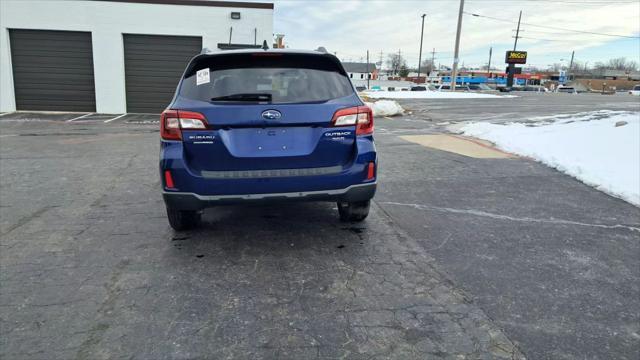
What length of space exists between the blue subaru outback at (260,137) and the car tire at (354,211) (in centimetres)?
65

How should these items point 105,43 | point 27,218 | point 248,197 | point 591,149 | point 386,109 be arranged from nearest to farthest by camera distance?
point 248,197 < point 27,218 < point 591,149 < point 105,43 < point 386,109

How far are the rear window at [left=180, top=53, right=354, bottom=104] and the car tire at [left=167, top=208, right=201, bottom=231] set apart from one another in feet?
3.74

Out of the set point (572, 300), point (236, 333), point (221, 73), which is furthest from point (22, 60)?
point (572, 300)

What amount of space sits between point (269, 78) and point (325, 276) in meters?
1.70

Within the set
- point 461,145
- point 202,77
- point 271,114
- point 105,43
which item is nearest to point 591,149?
point 461,145

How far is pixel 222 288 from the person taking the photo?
3.33m

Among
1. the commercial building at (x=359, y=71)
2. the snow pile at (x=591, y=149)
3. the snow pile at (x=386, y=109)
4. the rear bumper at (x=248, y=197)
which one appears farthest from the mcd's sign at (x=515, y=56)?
the rear bumper at (x=248, y=197)

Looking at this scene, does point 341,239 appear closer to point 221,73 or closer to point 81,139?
point 221,73

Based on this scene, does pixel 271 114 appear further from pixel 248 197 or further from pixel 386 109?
pixel 386 109

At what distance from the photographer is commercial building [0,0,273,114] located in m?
15.8

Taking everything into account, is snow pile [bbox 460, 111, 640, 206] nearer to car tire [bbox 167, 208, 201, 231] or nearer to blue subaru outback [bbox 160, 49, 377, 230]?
blue subaru outback [bbox 160, 49, 377, 230]

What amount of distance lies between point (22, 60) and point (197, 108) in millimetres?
16246

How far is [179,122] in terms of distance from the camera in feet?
11.7

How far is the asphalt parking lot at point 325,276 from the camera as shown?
8.84 ft
